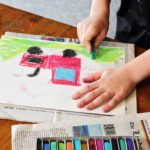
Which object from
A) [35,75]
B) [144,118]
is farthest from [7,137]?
[144,118]

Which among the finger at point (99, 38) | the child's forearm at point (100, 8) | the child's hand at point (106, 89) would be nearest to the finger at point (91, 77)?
the child's hand at point (106, 89)

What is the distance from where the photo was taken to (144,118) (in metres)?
0.63

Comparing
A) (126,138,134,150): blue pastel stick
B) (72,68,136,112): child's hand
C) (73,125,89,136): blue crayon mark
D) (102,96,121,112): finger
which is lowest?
(126,138,134,150): blue pastel stick

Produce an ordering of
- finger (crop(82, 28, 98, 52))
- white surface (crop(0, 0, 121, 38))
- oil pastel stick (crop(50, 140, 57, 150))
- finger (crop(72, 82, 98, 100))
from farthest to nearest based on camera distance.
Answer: white surface (crop(0, 0, 121, 38)) → finger (crop(82, 28, 98, 52)) → finger (crop(72, 82, 98, 100)) → oil pastel stick (crop(50, 140, 57, 150))

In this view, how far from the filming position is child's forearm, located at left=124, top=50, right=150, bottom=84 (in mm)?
706

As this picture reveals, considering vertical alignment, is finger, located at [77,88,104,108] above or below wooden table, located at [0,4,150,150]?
below

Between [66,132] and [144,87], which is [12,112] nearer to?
[66,132]

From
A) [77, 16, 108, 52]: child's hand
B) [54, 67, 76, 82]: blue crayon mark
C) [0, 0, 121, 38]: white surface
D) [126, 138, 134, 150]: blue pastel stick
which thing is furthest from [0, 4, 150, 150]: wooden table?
[0, 0, 121, 38]: white surface

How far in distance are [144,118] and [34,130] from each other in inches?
8.3

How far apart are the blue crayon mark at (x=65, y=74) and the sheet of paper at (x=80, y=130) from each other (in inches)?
4.5

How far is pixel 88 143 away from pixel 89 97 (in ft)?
0.40

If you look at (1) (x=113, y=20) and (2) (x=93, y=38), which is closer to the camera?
(2) (x=93, y=38)

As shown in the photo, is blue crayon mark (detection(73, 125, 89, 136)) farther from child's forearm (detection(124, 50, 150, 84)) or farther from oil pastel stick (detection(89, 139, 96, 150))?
child's forearm (detection(124, 50, 150, 84))

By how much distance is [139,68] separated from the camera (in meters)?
0.72
